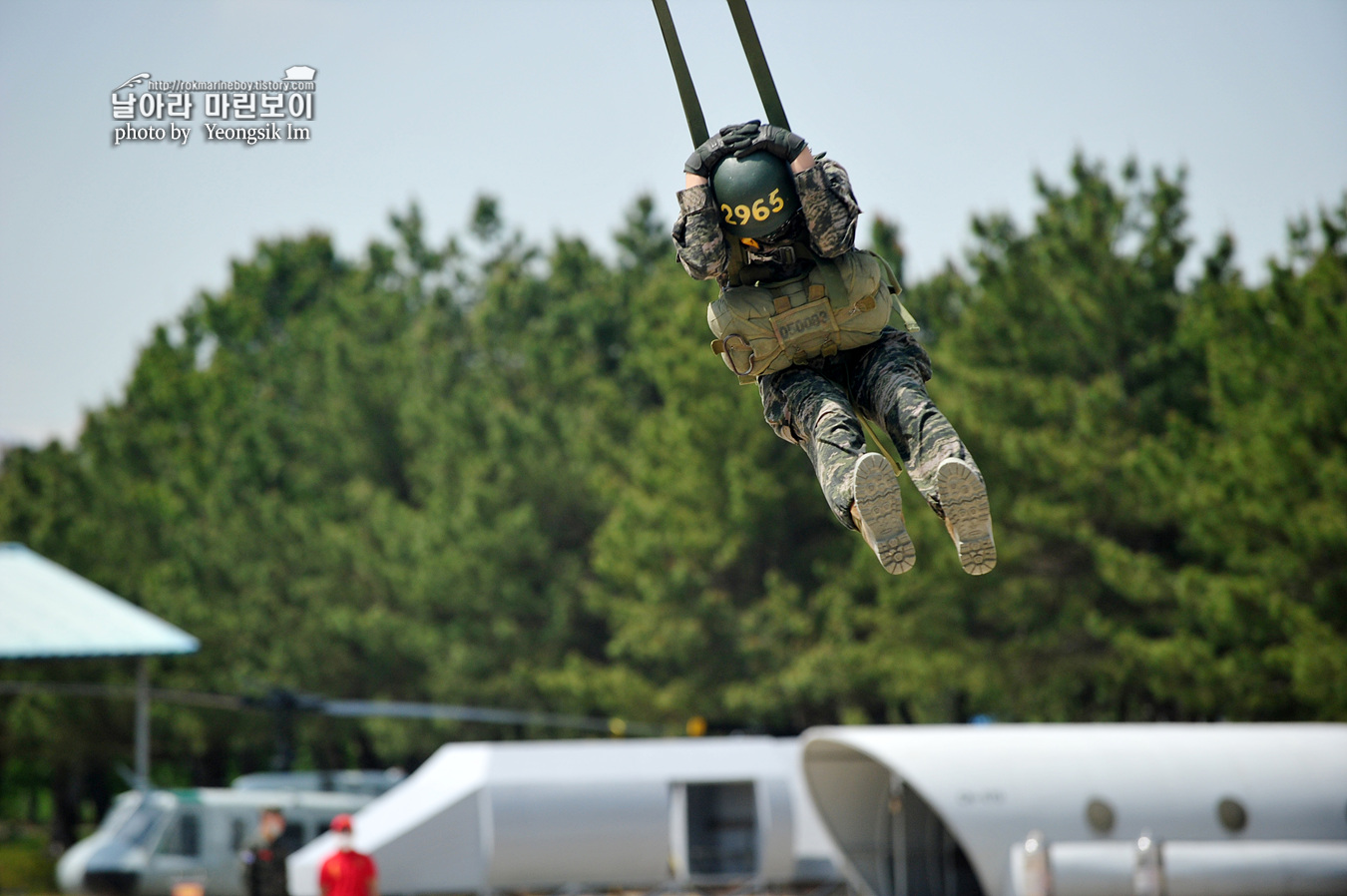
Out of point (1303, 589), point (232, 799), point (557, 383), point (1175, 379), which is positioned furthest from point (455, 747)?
point (557, 383)

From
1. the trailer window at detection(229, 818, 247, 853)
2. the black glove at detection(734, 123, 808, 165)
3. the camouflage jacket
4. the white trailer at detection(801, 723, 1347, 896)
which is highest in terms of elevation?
the trailer window at detection(229, 818, 247, 853)

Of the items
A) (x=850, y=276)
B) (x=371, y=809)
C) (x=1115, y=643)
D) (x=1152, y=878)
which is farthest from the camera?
(x=1115, y=643)

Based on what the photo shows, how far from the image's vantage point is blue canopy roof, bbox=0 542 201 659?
29797 mm

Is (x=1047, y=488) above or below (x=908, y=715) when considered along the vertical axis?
above

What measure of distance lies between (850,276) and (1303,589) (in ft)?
71.5

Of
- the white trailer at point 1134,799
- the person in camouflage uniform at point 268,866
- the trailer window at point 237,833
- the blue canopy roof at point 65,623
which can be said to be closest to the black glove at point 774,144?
the white trailer at point 1134,799

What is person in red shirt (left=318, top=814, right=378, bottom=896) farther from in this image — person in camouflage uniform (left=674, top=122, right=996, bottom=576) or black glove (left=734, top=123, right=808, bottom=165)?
black glove (left=734, top=123, right=808, bottom=165)

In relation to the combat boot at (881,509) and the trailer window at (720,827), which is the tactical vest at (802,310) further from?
the trailer window at (720,827)

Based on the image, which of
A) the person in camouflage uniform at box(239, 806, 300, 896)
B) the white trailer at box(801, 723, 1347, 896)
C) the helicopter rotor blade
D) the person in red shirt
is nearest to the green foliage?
the helicopter rotor blade

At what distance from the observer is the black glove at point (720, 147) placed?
743cm

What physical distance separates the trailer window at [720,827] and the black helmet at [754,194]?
17.0 meters

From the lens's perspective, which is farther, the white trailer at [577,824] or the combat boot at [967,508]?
the white trailer at [577,824]

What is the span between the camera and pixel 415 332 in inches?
1987

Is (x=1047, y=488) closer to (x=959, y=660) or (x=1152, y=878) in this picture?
(x=959, y=660)
